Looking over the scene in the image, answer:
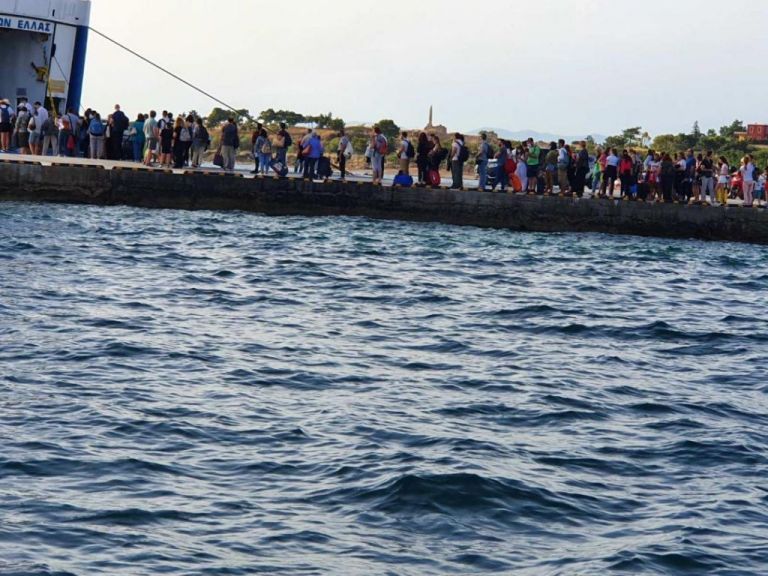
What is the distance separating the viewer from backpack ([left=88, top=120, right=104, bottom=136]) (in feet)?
123

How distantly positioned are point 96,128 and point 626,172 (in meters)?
14.8

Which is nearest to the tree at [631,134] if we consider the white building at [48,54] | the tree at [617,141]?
the tree at [617,141]

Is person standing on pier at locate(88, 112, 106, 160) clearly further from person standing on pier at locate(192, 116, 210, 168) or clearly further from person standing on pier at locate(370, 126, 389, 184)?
person standing on pier at locate(370, 126, 389, 184)

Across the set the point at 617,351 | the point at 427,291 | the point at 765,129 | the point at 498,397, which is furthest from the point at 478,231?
the point at 765,129

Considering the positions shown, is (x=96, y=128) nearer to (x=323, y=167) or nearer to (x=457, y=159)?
(x=323, y=167)

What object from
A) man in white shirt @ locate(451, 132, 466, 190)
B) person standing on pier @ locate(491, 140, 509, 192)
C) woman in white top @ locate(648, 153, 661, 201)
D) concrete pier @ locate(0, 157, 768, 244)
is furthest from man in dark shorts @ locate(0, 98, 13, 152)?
woman in white top @ locate(648, 153, 661, 201)

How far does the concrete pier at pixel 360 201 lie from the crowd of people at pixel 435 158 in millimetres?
850

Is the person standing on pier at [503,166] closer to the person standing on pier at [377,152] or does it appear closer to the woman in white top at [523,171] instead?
the woman in white top at [523,171]

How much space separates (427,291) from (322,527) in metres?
12.4

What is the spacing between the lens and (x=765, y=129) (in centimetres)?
10231

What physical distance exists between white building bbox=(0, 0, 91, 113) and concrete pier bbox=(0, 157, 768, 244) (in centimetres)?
981

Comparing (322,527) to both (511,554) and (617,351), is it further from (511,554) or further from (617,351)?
(617,351)

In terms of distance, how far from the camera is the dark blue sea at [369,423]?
9141mm

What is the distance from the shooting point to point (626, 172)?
108 ft
